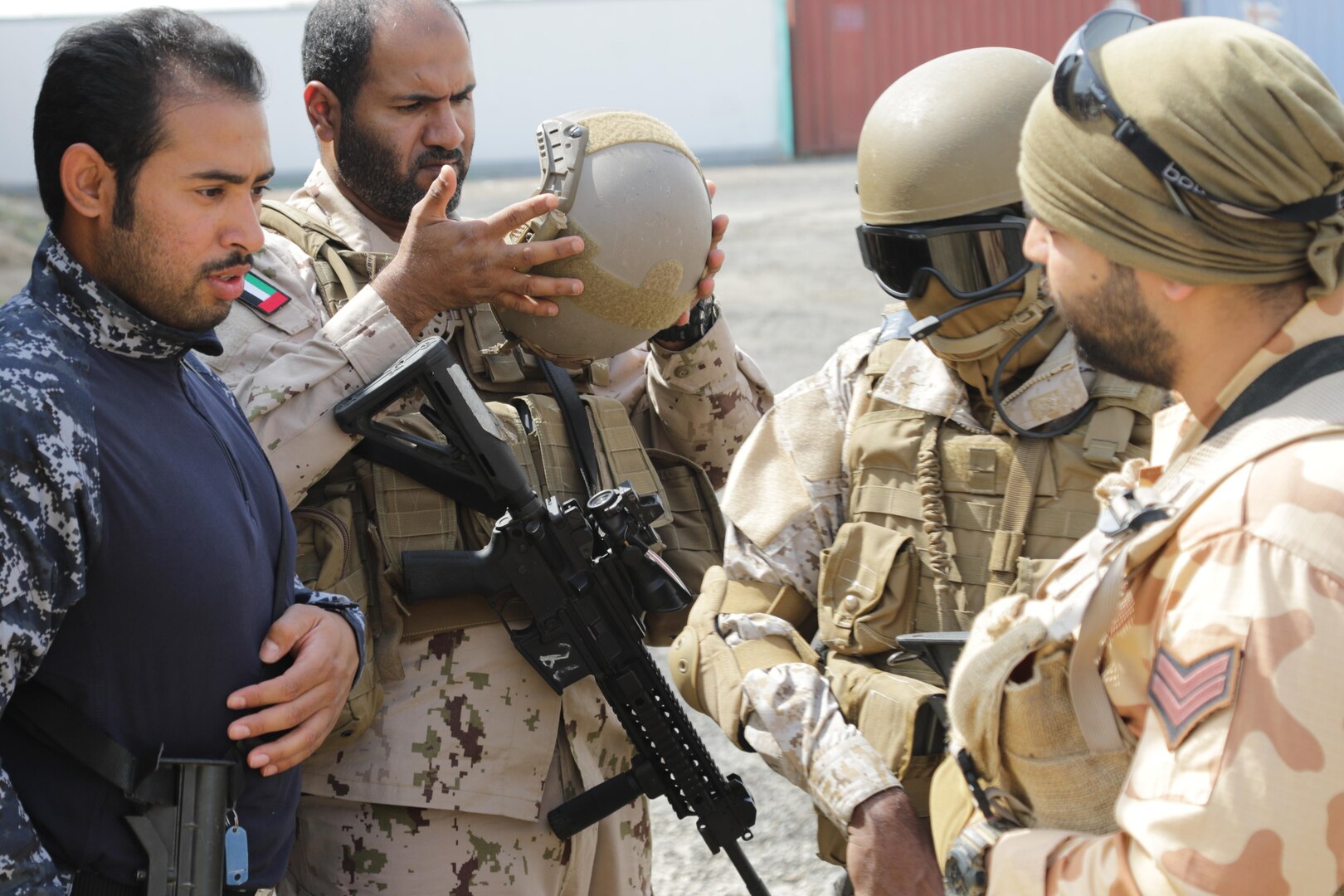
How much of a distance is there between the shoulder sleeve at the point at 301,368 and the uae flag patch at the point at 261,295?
12 mm

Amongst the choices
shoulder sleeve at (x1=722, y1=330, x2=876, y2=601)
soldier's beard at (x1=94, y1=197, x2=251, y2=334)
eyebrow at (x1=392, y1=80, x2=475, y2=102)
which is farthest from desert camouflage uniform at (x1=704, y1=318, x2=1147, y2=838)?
soldier's beard at (x1=94, y1=197, x2=251, y2=334)

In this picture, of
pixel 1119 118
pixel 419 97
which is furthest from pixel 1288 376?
pixel 419 97

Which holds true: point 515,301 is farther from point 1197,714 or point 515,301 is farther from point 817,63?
point 817,63

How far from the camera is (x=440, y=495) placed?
2.62 metres

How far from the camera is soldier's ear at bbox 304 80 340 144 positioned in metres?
2.82

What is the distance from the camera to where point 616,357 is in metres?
3.21

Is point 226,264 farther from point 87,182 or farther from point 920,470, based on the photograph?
point 920,470

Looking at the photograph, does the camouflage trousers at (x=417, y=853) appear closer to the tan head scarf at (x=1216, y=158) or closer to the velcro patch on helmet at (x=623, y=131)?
the velcro patch on helmet at (x=623, y=131)

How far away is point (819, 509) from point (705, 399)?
58cm

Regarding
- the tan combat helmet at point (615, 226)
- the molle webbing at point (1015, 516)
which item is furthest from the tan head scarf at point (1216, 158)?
the tan combat helmet at point (615, 226)

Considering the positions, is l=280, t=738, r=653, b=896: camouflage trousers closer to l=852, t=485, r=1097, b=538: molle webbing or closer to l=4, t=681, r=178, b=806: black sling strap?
l=4, t=681, r=178, b=806: black sling strap

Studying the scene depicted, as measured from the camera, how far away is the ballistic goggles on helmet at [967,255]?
232 centimetres

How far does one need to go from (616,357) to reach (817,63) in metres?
26.5

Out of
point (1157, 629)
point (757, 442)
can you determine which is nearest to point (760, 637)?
point (757, 442)
